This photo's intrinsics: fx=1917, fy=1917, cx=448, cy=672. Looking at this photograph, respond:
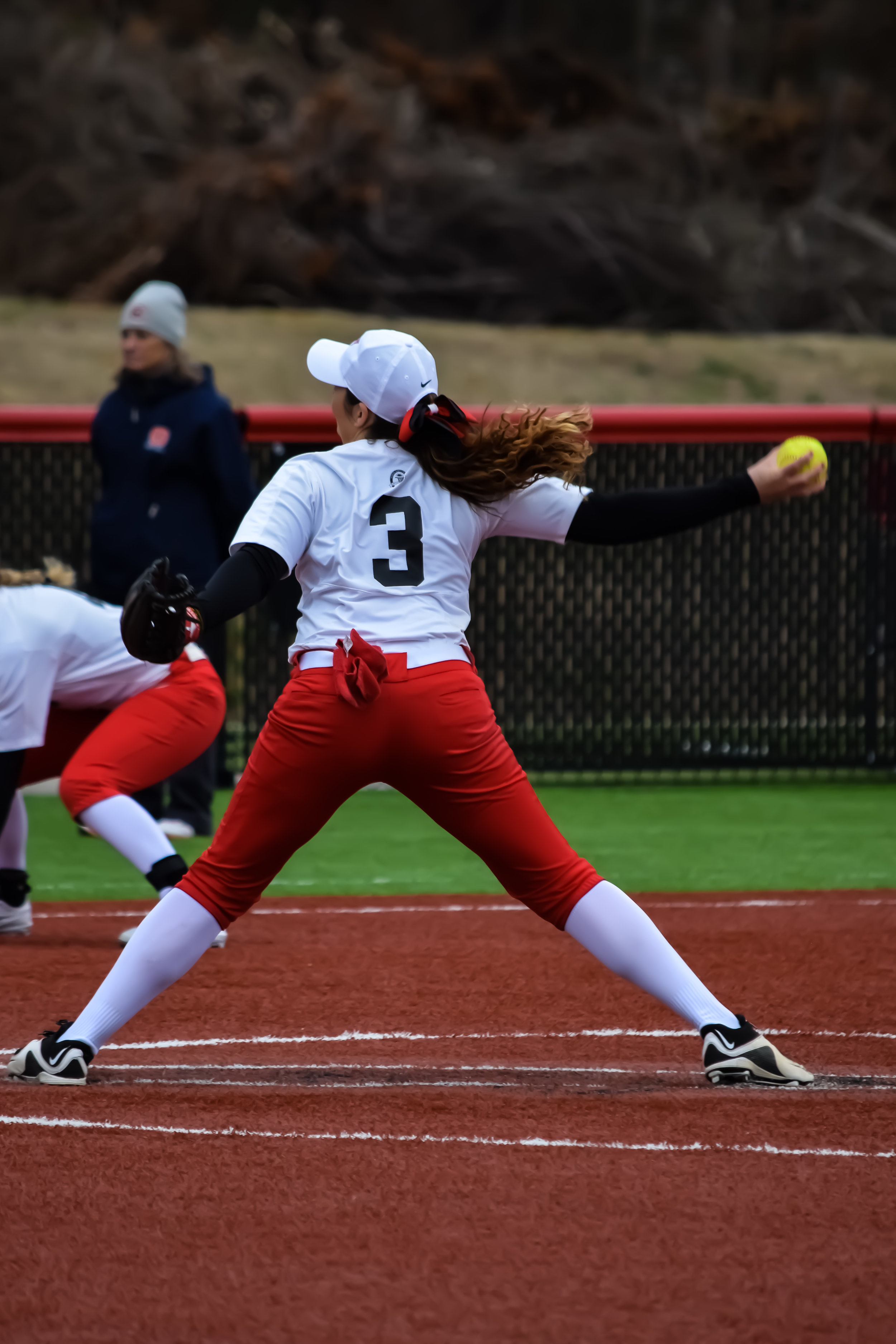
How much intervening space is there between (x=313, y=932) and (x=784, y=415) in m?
5.40

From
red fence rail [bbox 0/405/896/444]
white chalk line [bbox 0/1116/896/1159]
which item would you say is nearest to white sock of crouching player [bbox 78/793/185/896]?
white chalk line [bbox 0/1116/896/1159]

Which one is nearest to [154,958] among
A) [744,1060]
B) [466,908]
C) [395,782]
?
[395,782]

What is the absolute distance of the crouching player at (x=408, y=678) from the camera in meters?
4.39

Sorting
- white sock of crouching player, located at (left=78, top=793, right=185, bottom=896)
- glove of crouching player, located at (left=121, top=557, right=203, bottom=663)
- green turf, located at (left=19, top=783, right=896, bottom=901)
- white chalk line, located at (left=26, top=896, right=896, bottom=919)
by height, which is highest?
glove of crouching player, located at (left=121, top=557, right=203, bottom=663)

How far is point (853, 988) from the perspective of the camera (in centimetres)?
589

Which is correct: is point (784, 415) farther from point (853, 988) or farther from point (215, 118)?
point (215, 118)

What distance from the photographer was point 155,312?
326 inches

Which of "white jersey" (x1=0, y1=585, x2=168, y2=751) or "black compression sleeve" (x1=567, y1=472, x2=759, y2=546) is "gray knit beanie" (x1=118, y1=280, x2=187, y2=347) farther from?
"black compression sleeve" (x1=567, y1=472, x2=759, y2=546)

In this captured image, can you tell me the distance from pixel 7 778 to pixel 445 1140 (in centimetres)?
249

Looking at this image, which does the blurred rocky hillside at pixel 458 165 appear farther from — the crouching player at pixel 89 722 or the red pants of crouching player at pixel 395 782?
the red pants of crouching player at pixel 395 782

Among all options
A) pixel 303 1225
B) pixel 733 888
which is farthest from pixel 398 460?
pixel 733 888

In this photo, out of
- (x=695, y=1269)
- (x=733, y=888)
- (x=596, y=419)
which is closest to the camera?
(x=695, y=1269)

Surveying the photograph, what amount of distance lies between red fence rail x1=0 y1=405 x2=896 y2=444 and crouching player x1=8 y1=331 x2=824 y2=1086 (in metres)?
6.27

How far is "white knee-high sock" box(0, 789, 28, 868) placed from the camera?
22.2ft
